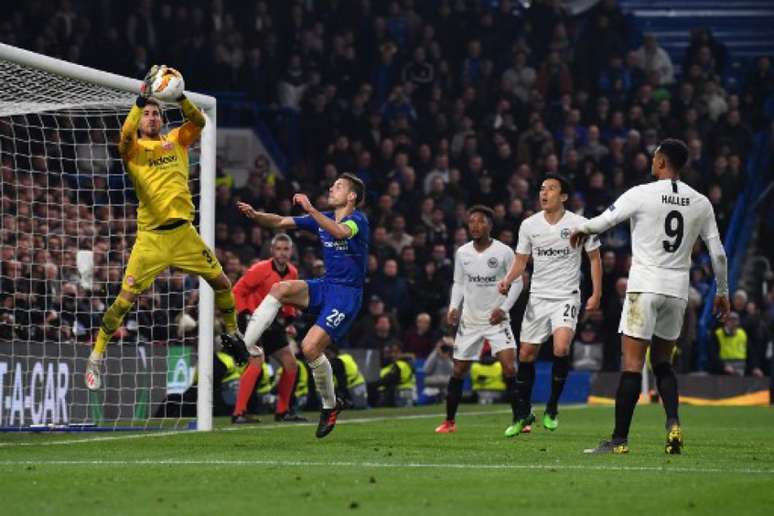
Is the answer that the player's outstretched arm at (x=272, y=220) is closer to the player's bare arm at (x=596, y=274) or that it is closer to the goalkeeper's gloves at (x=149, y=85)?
the goalkeeper's gloves at (x=149, y=85)

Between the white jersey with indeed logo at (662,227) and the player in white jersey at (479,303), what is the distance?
4.01 m

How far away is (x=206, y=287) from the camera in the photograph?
49.3 ft

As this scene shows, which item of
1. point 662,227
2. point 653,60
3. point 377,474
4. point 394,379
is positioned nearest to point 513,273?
point 662,227

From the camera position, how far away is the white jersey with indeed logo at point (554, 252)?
1441cm

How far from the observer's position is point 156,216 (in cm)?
1303

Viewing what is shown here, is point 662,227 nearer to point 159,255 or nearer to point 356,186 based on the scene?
point 356,186

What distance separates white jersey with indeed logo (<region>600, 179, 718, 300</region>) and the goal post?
5.01 metres

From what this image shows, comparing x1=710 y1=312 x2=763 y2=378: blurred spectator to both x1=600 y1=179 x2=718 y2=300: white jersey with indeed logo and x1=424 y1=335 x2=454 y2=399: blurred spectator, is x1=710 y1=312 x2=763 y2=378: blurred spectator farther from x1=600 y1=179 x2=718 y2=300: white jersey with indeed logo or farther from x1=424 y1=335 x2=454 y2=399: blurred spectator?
x1=600 y1=179 x2=718 y2=300: white jersey with indeed logo

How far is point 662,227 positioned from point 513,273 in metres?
3.25

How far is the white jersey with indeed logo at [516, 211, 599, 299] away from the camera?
14.4 meters

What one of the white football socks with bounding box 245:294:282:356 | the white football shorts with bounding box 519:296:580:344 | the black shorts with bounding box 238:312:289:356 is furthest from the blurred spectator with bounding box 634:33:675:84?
the white football socks with bounding box 245:294:282:356

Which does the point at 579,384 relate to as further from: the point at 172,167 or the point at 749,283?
the point at 172,167

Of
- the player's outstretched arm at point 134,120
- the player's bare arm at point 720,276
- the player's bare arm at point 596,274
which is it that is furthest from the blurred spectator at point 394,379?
the player's bare arm at point 720,276

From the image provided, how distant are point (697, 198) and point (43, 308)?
7437 millimetres
